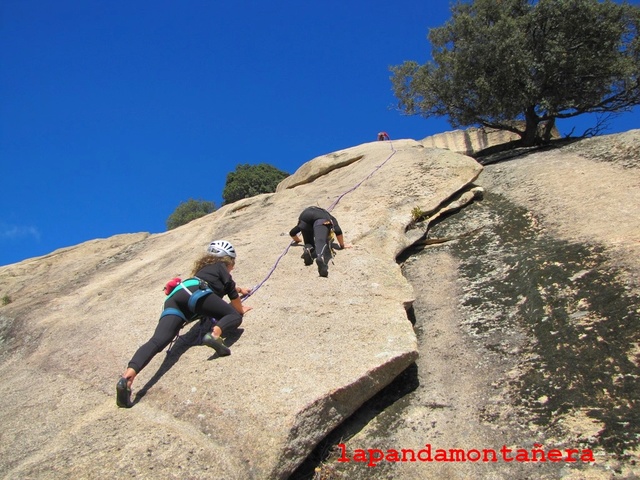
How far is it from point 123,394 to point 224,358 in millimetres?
1201

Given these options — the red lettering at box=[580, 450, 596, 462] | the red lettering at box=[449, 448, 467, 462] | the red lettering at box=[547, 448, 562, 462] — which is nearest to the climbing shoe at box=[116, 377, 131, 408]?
the red lettering at box=[449, 448, 467, 462]

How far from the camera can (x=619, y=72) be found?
55.0 feet

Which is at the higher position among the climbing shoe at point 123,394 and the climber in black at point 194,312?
the climber in black at point 194,312

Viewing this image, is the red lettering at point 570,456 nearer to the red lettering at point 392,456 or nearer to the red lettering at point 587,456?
the red lettering at point 587,456

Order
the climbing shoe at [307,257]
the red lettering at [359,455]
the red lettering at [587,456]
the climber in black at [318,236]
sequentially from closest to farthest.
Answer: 1. the red lettering at [587,456]
2. the red lettering at [359,455]
3. the climber in black at [318,236]
4. the climbing shoe at [307,257]

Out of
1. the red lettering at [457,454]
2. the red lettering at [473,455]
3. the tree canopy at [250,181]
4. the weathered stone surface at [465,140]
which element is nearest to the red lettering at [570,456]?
the red lettering at [473,455]

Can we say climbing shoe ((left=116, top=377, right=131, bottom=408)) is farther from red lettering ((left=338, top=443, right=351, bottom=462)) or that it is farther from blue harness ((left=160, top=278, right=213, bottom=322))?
red lettering ((left=338, top=443, right=351, bottom=462))

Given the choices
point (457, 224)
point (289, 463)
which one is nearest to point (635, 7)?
point (457, 224)

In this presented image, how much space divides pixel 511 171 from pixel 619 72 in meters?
7.84

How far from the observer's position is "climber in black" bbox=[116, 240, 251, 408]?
18.8 ft

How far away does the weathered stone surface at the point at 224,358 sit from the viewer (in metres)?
4.86

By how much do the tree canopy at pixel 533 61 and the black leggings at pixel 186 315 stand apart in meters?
14.2

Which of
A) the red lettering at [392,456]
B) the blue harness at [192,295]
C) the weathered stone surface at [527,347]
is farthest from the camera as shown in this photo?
the blue harness at [192,295]

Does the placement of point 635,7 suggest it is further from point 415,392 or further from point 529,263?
point 415,392
